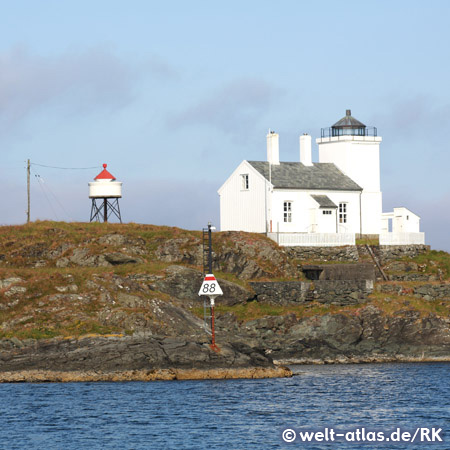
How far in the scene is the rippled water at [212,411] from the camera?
2995cm

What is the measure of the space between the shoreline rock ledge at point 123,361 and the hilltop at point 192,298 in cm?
24

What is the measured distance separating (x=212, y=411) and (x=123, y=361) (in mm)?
7886

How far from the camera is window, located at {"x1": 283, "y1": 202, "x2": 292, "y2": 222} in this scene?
62.4m

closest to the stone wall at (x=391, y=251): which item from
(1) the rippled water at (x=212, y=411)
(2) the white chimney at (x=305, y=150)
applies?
(2) the white chimney at (x=305, y=150)

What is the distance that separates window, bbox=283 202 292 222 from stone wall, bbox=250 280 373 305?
8575mm

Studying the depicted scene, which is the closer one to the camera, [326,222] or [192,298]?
[192,298]

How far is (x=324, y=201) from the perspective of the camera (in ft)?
208

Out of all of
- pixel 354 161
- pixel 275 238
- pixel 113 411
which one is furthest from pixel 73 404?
pixel 354 161

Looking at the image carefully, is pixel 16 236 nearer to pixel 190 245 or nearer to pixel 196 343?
pixel 190 245

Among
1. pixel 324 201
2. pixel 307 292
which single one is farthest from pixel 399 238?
pixel 307 292

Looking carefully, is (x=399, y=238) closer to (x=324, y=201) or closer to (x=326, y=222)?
(x=326, y=222)

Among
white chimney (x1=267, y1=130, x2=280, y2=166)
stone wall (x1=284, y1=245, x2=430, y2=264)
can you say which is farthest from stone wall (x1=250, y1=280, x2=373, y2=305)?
white chimney (x1=267, y1=130, x2=280, y2=166)

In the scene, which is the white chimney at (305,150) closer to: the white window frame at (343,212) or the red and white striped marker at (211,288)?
the white window frame at (343,212)

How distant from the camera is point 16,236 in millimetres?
57812
